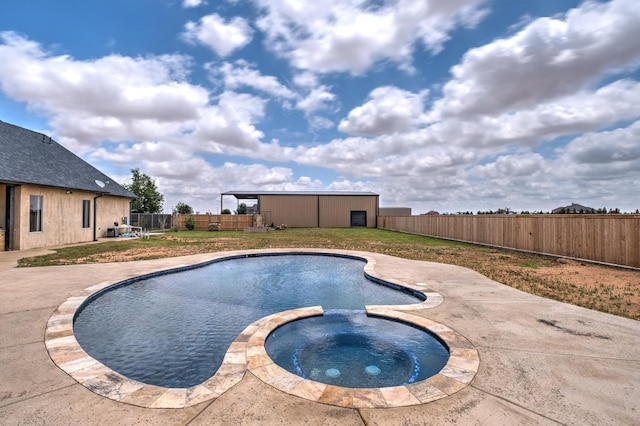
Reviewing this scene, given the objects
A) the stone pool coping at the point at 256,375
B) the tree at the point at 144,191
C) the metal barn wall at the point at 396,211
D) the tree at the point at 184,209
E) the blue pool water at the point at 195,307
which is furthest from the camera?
the metal barn wall at the point at 396,211

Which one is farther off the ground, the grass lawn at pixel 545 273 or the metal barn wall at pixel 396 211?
the metal barn wall at pixel 396 211

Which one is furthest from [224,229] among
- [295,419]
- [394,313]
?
[295,419]

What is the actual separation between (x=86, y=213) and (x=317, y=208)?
19933 mm

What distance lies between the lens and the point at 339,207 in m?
31.9

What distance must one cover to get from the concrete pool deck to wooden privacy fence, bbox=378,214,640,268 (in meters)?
5.84

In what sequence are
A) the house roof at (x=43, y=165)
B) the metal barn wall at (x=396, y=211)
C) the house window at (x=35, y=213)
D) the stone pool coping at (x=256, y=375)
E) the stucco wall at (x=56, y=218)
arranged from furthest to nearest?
the metal barn wall at (x=396, y=211) < the house window at (x=35, y=213) < the house roof at (x=43, y=165) < the stucco wall at (x=56, y=218) < the stone pool coping at (x=256, y=375)

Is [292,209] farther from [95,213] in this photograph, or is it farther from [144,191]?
[144,191]

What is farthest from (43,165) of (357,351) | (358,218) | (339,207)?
(358,218)

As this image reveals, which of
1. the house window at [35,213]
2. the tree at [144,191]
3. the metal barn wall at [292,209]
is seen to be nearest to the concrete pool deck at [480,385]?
the house window at [35,213]

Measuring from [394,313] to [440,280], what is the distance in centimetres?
272

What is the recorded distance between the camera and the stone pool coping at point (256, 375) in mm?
2455

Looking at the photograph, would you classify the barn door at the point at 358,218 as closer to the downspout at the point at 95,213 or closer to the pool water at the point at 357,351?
the downspout at the point at 95,213

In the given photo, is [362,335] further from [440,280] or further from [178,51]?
[178,51]

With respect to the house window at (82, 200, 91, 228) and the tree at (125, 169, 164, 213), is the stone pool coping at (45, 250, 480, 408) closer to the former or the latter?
the house window at (82, 200, 91, 228)
